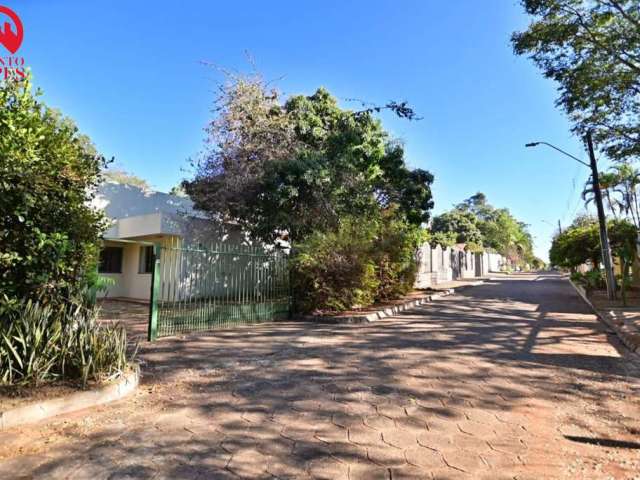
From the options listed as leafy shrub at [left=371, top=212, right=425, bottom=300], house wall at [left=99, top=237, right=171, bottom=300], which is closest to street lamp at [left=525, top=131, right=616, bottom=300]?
leafy shrub at [left=371, top=212, right=425, bottom=300]

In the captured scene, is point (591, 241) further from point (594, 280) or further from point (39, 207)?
point (39, 207)

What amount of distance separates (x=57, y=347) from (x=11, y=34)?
20.2 feet

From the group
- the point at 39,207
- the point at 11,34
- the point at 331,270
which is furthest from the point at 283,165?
the point at 39,207

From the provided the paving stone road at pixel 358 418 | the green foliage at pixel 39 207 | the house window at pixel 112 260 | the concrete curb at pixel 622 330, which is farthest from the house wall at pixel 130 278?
the concrete curb at pixel 622 330

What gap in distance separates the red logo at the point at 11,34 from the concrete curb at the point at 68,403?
6.28 metres

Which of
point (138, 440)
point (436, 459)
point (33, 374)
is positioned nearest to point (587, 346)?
point (436, 459)

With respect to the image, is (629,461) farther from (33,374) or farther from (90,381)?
→ (33,374)

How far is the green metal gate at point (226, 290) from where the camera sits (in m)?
8.53

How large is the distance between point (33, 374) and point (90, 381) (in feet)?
1.72

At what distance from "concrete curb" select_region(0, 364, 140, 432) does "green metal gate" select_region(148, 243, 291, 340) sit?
11.7 ft

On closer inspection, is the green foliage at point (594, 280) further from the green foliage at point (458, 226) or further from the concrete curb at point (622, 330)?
the green foliage at point (458, 226)

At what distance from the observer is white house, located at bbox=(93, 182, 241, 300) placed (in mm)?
14789

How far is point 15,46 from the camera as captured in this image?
7.16 meters

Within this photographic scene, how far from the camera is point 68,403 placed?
12.9 ft
